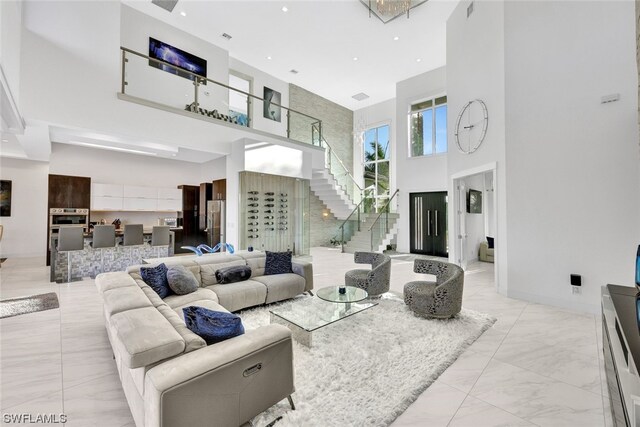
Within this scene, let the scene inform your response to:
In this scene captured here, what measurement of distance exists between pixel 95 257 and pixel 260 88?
748cm

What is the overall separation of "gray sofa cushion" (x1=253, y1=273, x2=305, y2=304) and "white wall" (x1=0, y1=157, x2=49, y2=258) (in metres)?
8.05

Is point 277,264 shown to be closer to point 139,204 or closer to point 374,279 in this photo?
point 374,279

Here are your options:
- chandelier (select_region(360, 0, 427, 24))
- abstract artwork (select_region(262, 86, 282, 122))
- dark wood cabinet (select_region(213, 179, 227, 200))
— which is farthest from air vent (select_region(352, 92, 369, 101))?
dark wood cabinet (select_region(213, 179, 227, 200))

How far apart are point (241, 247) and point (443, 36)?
8.28 m

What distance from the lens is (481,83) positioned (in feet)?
18.3

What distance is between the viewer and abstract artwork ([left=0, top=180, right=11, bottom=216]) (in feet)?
25.4

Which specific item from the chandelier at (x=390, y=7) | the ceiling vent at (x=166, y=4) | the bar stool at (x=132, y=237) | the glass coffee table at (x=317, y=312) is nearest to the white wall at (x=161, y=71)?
the ceiling vent at (x=166, y=4)

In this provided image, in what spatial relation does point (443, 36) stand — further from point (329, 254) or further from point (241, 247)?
point (241, 247)

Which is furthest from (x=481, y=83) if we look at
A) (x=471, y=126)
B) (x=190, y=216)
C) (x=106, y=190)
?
(x=106, y=190)

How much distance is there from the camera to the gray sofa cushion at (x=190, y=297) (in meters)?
3.25

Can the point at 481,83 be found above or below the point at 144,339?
above

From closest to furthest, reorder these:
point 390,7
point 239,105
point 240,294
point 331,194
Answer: point 240,294 → point 390,7 → point 239,105 → point 331,194

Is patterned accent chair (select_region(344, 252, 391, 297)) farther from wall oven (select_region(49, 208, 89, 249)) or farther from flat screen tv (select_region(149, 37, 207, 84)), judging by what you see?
wall oven (select_region(49, 208, 89, 249))

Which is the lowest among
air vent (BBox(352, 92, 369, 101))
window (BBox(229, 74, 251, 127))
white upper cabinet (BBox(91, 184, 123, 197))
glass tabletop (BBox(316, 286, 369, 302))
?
glass tabletop (BBox(316, 286, 369, 302))
